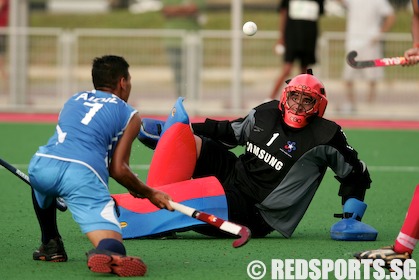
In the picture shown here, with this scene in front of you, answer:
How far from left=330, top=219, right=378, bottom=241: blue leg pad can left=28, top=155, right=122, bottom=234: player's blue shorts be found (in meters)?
1.80

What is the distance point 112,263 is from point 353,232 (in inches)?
79.9

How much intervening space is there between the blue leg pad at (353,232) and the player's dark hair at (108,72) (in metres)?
1.78

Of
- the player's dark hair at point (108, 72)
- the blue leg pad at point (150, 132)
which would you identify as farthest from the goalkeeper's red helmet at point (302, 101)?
the player's dark hair at point (108, 72)

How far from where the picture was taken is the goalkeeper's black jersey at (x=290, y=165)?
7039mm

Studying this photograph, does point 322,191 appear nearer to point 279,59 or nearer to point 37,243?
point 37,243

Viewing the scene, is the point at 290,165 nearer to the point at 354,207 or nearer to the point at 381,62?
the point at 354,207

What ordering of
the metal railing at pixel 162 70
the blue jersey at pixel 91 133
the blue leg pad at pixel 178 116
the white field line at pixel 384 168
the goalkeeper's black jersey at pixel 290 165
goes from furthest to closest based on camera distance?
1. the metal railing at pixel 162 70
2. the white field line at pixel 384 168
3. the blue leg pad at pixel 178 116
4. the goalkeeper's black jersey at pixel 290 165
5. the blue jersey at pixel 91 133

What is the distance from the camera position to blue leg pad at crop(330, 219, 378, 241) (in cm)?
708

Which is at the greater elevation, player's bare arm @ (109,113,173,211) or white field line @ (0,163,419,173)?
player's bare arm @ (109,113,173,211)

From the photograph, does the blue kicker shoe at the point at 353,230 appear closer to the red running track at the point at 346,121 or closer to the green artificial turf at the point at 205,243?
the green artificial turf at the point at 205,243

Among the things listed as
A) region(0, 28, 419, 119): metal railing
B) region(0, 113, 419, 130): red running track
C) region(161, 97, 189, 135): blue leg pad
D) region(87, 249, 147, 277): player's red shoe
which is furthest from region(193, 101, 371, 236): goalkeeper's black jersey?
region(0, 28, 419, 119): metal railing

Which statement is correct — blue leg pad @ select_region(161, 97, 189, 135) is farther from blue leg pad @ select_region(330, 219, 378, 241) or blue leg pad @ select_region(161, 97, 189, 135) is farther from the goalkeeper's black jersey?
blue leg pad @ select_region(330, 219, 378, 241)

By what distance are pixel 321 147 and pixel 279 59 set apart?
9.63 meters

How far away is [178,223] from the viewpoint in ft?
→ 22.7
